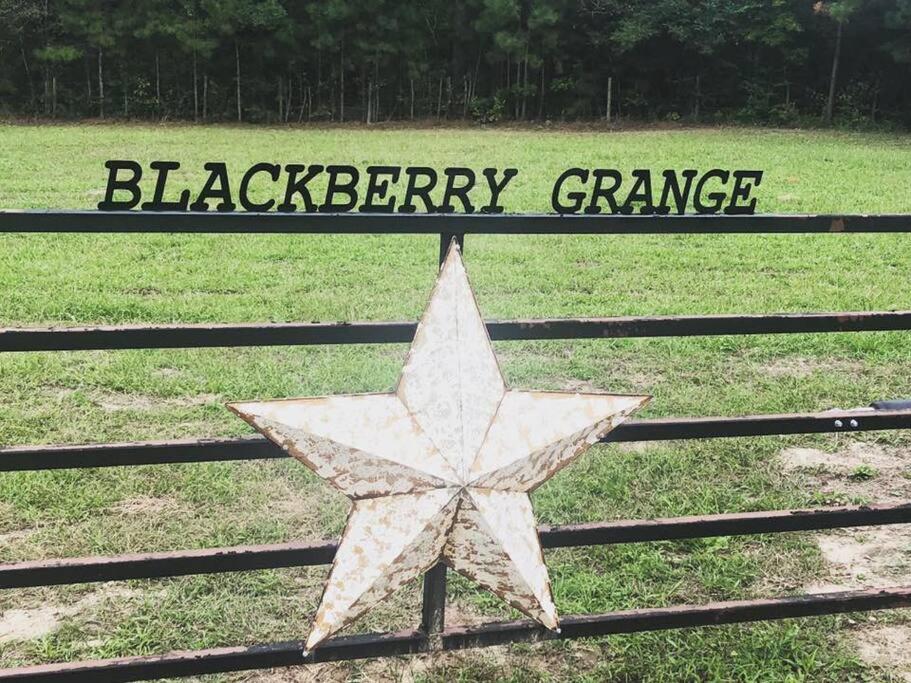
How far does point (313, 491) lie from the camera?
3430 millimetres

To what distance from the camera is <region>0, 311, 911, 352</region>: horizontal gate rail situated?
73.4 inches

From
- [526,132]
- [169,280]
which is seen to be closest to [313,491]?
[169,280]

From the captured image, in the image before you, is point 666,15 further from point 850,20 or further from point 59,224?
point 59,224

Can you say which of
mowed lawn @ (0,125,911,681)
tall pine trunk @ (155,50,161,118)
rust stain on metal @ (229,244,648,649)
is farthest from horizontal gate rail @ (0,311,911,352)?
tall pine trunk @ (155,50,161,118)

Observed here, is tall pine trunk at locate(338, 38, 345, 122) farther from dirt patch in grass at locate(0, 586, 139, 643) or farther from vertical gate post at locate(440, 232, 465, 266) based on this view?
vertical gate post at locate(440, 232, 465, 266)

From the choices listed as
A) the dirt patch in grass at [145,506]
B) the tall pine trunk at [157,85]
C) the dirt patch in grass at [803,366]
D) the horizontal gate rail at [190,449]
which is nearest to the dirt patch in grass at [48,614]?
the dirt patch in grass at [145,506]

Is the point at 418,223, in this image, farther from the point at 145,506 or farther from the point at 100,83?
the point at 100,83

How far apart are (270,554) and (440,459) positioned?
0.60 meters

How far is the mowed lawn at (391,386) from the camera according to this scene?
2.59 metres

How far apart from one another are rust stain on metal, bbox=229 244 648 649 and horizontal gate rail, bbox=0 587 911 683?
0.37 m

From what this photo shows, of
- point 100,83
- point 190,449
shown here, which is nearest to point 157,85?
point 100,83

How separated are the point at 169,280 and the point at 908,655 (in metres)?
5.00

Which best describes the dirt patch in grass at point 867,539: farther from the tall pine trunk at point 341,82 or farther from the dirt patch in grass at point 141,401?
the tall pine trunk at point 341,82

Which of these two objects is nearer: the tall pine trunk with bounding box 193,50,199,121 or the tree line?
the tree line
